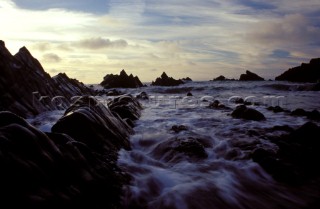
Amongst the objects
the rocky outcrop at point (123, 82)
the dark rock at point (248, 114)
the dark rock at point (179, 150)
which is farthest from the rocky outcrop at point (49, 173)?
the rocky outcrop at point (123, 82)

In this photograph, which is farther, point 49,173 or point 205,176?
point 205,176

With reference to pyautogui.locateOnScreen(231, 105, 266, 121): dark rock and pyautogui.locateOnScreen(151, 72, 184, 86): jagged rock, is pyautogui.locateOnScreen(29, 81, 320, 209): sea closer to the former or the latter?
pyautogui.locateOnScreen(231, 105, 266, 121): dark rock

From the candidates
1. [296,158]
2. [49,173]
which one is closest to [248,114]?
[296,158]

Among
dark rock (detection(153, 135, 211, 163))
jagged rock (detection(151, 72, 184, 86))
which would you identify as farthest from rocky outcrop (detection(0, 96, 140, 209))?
jagged rock (detection(151, 72, 184, 86))

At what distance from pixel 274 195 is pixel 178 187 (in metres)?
1.52

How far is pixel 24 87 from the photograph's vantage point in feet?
34.9

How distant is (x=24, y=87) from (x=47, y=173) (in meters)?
8.57

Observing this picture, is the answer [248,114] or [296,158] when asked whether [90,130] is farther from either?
[248,114]

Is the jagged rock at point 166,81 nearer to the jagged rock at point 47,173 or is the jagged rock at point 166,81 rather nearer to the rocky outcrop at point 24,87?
the rocky outcrop at point 24,87

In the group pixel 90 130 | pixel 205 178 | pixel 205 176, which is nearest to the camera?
pixel 205 178

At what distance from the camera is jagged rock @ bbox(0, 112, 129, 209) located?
8.63ft

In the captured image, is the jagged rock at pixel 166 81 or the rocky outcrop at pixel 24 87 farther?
the jagged rock at pixel 166 81

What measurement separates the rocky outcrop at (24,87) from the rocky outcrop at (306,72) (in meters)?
47.6

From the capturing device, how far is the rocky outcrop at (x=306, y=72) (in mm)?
50812
